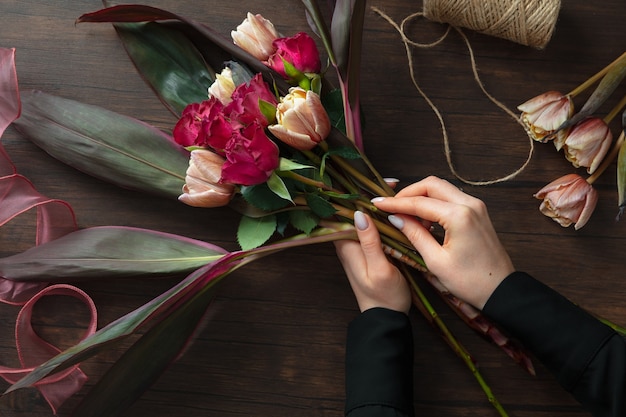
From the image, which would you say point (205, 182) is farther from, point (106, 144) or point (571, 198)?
Result: point (571, 198)

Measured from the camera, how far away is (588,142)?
36.3 inches

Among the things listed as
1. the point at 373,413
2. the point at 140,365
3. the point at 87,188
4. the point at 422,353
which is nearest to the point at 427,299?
the point at 422,353

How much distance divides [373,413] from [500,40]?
24.6 inches

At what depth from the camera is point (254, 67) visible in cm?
84

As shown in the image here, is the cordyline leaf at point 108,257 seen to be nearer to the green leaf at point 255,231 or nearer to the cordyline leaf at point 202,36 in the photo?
the green leaf at point 255,231

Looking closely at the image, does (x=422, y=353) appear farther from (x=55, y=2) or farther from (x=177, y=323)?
(x=55, y=2)

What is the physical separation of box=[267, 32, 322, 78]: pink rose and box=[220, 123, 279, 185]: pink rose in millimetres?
115

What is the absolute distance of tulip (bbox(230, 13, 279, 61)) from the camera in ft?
2.72

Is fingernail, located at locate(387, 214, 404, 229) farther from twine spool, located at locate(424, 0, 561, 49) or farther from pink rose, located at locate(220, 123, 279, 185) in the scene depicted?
twine spool, located at locate(424, 0, 561, 49)

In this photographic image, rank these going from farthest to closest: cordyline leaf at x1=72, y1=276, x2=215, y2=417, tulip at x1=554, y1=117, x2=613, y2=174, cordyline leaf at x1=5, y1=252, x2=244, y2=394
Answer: tulip at x1=554, y1=117, x2=613, y2=174 < cordyline leaf at x1=72, y1=276, x2=215, y2=417 < cordyline leaf at x1=5, y1=252, x2=244, y2=394

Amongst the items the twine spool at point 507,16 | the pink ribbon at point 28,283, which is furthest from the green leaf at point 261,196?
the twine spool at point 507,16

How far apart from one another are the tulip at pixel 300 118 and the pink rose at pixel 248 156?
0.03 meters

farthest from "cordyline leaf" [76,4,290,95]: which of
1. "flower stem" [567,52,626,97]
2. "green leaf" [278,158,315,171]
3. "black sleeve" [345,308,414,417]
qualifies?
"flower stem" [567,52,626,97]

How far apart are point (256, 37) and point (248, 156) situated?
7.9 inches
